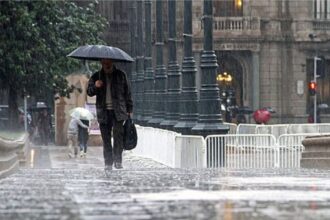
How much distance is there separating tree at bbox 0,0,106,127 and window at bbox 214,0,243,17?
19.6m

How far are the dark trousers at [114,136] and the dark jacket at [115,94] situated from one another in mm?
109

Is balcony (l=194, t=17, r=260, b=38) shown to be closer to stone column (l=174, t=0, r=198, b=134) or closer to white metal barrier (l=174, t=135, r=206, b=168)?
stone column (l=174, t=0, r=198, b=134)

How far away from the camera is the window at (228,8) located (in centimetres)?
5772

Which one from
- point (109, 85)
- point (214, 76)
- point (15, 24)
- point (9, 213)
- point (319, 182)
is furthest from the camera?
point (15, 24)

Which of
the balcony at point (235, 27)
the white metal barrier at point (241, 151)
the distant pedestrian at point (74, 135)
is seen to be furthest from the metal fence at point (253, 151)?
the balcony at point (235, 27)

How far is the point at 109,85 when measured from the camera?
13.8 meters

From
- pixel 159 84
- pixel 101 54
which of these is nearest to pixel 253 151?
pixel 101 54

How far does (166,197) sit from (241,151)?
40.6 ft

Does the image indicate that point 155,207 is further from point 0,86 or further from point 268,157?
point 0,86

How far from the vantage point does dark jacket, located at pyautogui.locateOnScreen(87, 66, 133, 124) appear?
13789 millimetres

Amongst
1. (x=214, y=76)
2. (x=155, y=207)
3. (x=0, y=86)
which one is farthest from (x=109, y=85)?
(x=0, y=86)

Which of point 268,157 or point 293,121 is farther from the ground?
point 268,157

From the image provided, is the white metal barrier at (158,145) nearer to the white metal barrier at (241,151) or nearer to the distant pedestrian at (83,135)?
the white metal barrier at (241,151)

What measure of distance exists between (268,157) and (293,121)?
119 feet
